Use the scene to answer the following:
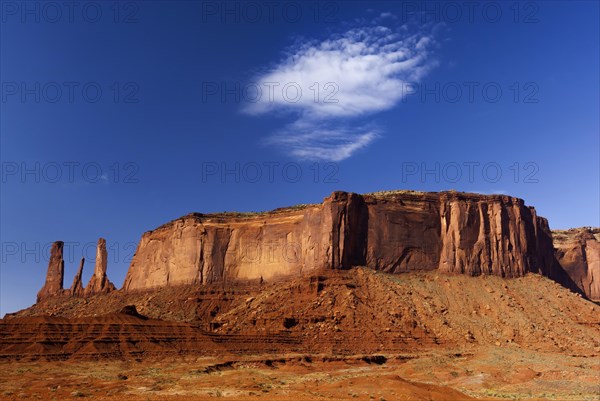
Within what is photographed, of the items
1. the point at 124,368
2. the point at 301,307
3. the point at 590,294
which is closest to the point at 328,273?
the point at 301,307

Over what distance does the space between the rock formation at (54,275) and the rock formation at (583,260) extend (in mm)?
94629

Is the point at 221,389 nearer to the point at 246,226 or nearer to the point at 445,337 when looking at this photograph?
the point at 445,337

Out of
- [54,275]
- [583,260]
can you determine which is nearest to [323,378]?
[583,260]

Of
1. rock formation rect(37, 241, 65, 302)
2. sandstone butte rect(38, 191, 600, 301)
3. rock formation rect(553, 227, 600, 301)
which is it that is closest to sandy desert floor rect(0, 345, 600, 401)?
sandstone butte rect(38, 191, 600, 301)

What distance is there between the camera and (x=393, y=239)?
74250mm

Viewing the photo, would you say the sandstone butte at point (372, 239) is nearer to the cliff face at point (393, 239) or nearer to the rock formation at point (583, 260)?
the cliff face at point (393, 239)

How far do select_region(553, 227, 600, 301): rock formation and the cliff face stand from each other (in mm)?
18507

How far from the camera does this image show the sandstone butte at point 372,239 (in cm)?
7350

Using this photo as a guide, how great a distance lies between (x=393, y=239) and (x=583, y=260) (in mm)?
48078

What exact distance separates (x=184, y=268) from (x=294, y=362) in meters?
42.1

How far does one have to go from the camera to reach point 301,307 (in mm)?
63812

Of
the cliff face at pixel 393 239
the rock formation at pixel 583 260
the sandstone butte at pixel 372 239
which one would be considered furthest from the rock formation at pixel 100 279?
the rock formation at pixel 583 260

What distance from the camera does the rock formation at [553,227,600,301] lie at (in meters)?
100

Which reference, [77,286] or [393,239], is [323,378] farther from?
[77,286]
